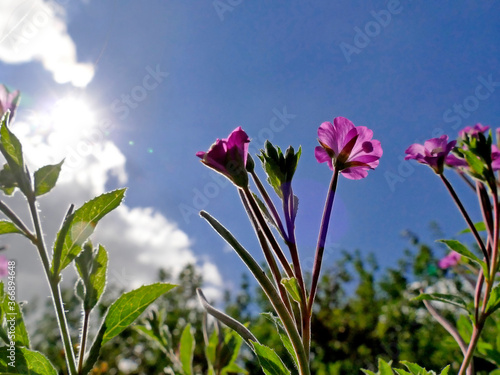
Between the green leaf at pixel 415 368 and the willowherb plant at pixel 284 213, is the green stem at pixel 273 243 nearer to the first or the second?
the willowherb plant at pixel 284 213

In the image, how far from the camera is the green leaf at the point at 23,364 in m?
0.81

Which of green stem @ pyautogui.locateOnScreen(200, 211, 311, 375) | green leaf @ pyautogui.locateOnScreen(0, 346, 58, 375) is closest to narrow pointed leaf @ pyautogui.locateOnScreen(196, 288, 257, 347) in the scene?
green stem @ pyautogui.locateOnScreen(200, 211, 311, 375)

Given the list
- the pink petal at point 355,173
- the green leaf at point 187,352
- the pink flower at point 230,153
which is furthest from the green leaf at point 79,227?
the green leaf at point 187,352

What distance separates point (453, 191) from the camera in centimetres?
121

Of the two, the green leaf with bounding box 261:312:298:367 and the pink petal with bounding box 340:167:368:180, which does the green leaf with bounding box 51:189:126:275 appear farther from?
the pink petal with bounding box 340:167:368:180

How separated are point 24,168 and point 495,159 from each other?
1.42 metres

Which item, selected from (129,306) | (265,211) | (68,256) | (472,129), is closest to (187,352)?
(129,306)

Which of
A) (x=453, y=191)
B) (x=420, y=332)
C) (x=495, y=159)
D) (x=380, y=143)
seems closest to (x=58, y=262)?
(x=380, y=143)

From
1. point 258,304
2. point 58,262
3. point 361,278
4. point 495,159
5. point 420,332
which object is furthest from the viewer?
point 258,304

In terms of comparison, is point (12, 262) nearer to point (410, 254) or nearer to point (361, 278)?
point (361, 278)

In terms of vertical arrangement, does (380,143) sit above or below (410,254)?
below

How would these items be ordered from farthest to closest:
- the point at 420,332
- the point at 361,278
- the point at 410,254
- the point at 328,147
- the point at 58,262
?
the point at 410,254 < the point at 361,278 < the point at 420,332 < the point at 328,147 < the point at 58,262

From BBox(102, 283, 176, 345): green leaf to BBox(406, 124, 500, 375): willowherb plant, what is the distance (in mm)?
758

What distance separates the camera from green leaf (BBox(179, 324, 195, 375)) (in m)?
1.54
